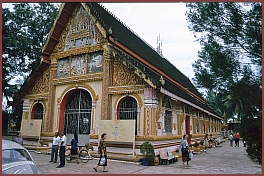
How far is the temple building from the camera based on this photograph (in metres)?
11.5

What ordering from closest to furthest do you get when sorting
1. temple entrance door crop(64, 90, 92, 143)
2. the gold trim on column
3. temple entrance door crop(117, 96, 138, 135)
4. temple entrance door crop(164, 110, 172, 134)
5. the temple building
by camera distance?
the temple building
temple entrance door crop(117, 96, 138, 135)
the gold trim on column
temple entrance door crop(164, 110, 172, 134)
temple entrance door crop(64, 90, 92, 143)

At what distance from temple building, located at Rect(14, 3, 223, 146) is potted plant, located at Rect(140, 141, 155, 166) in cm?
56

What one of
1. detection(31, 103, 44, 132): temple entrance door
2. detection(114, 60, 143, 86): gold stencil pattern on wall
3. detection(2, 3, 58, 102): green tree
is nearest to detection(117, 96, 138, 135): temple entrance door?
detection(114, 60, 143, 86): gold stencil pattern on wall

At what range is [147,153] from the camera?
33.6 feet

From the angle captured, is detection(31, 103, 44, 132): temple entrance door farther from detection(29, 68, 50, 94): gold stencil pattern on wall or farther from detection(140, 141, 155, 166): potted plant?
detection(140, 141, 155, 166): potted plant

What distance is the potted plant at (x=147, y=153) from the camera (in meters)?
10.0

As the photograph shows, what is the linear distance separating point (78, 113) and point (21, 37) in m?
9.64

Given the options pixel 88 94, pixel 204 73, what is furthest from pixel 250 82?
pixel 88 94

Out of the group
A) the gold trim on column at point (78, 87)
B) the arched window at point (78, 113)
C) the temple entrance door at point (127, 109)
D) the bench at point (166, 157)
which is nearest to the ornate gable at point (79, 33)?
the gold trim on column at point (78, 87)

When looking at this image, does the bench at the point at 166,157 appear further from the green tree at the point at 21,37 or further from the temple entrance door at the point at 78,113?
the green tree at the point at 21,37

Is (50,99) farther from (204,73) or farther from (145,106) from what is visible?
(204,73)

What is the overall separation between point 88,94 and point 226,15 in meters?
8.17

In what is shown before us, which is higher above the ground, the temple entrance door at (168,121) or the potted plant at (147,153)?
the temple entrance door at (168,121)

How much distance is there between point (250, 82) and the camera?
320 inches
